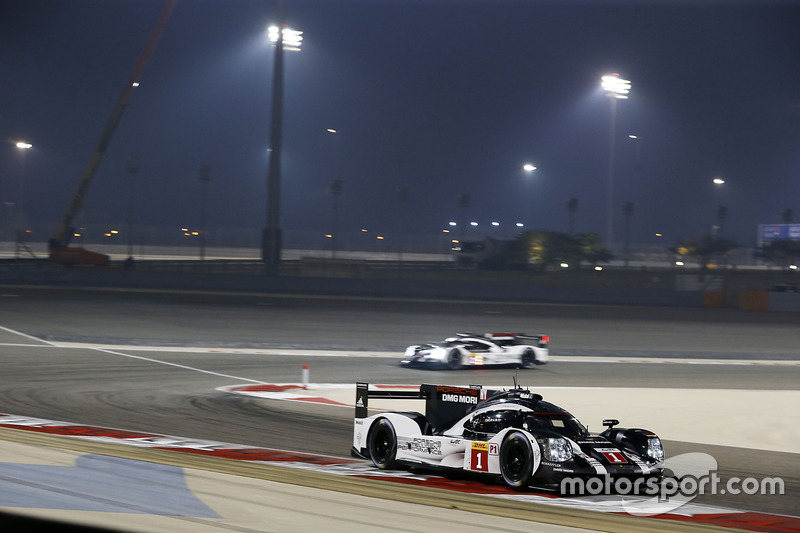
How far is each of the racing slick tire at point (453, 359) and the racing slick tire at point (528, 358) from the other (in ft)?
5.39

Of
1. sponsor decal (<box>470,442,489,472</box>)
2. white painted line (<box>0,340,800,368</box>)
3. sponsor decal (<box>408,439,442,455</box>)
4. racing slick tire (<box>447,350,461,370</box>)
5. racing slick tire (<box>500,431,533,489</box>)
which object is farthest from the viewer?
white painted line (<box>0,340,800,368</box>)

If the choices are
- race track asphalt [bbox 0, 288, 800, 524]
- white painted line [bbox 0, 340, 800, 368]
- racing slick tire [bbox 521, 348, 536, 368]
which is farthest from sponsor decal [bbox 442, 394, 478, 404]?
white painted line [bbox 0, 340, 800, 368]

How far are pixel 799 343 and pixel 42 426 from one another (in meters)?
25.1

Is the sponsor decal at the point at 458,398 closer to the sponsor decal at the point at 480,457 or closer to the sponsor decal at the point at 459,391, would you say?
the sponsor decal at the point at 459,391

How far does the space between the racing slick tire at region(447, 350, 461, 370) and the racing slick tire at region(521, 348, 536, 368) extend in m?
1.64

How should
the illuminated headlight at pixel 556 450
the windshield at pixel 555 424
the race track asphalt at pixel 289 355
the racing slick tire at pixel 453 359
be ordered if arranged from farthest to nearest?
the racing slick tire at pixel 453 359 < the race track asphalt at pixel 289 355 < the windshield at pixel 555 424 < the illuminated headlight at pixel 556 450

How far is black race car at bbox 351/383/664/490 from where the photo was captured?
8078mm

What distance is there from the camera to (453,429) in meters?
9.02

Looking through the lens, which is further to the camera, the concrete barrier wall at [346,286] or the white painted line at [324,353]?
the concrete barrier wall at [346,286]

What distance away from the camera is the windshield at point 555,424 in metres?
8.34

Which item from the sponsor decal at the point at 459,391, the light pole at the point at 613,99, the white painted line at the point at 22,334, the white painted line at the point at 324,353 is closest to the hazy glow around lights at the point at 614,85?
the light pole at the point at 613,99

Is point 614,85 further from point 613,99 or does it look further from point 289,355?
point 289,355

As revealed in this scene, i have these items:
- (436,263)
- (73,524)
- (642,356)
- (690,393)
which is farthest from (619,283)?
(73,524)

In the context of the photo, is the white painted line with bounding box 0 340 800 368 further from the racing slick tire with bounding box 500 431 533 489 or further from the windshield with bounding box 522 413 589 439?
the racing slick tire with bounding box 500 431 533 489
